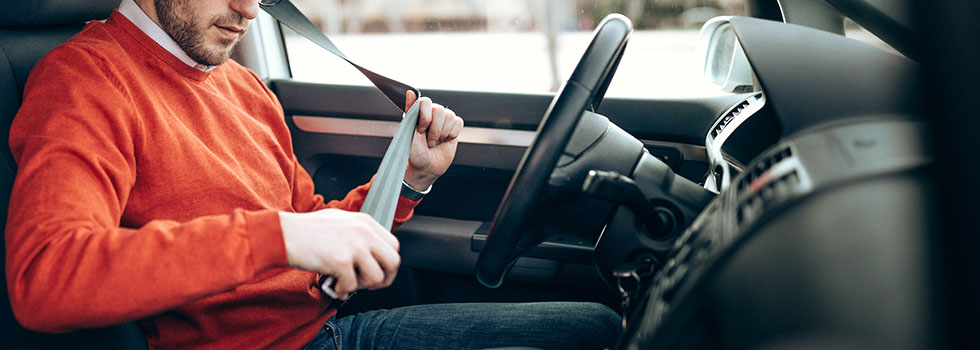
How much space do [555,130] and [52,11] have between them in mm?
833

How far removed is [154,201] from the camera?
0.90 meters

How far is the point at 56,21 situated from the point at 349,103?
777 millimetres

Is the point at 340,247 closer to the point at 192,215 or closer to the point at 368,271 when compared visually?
the point at 368,271

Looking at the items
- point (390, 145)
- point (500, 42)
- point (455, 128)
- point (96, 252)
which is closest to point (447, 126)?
point (455, 128)

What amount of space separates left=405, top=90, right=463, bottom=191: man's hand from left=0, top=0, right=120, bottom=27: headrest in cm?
54

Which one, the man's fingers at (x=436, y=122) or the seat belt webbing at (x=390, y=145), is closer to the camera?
the seat belt webbing at (x=390, y=145)

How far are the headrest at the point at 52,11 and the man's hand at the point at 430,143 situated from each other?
537mm

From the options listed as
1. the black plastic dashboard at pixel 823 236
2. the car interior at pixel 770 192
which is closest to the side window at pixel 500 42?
the car interior at pixel 770 192

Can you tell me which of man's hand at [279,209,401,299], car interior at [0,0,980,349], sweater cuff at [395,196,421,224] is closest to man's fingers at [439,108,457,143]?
sweater cuff at [395,196,421,224]

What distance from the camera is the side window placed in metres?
1.65

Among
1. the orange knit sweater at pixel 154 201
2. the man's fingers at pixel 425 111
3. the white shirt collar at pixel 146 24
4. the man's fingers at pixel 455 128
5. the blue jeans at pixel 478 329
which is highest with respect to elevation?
the white shirt collar at pixel 146 24

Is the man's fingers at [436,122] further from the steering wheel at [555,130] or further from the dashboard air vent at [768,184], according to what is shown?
the dashboard air vent at [768,184]

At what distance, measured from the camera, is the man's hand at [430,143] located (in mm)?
1113

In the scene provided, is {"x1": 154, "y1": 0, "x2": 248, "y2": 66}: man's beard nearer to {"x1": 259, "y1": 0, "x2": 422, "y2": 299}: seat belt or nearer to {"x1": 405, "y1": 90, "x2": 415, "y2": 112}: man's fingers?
{"x1": 259, "y1": 0, "x2": 422, "y2": 299}: seat belt
